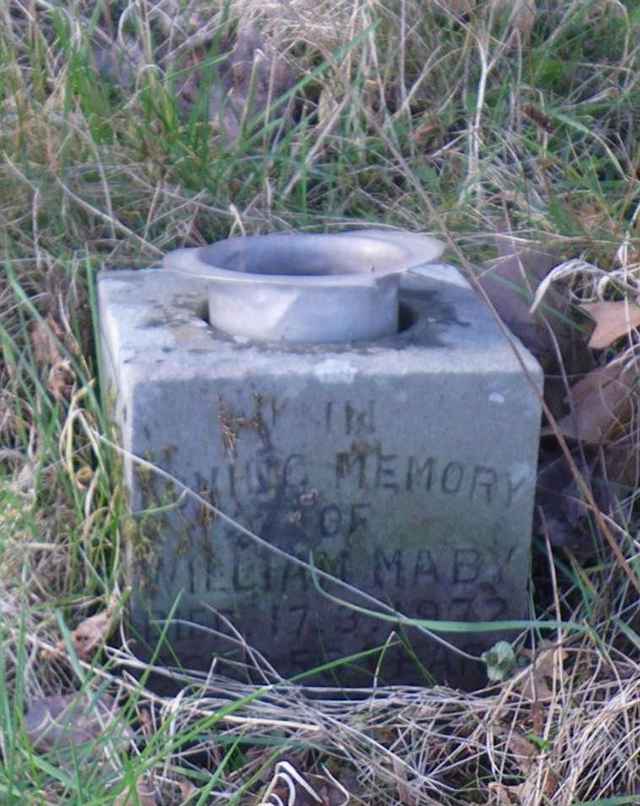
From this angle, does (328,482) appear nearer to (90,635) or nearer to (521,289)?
(90,635)

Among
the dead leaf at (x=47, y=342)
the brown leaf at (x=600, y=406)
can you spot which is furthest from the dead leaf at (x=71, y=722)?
the brown leaf at (x=600, y=406)

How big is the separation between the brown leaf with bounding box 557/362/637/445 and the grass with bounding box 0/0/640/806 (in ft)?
0.16

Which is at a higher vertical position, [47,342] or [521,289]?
[521,289]

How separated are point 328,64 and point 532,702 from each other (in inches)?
59.9

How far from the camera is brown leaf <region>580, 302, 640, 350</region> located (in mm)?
2035

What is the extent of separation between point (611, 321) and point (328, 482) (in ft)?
1.78

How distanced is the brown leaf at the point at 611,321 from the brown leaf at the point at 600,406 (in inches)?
1.6

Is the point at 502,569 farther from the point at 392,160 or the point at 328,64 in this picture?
the point at 328,64

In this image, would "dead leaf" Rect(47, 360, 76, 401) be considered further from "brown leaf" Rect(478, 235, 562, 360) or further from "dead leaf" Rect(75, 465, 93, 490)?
"brown leaf" Rect(478, 235, 562, 360)

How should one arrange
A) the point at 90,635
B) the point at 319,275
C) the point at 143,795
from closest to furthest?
the point at 143,795 → the point at 90,635 → the point at 319,275

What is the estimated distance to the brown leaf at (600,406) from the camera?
2.02m

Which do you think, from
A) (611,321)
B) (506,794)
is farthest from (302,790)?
(611,321)

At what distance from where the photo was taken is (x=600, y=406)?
2.03m

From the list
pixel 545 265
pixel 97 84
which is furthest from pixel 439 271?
pixel 97 84
